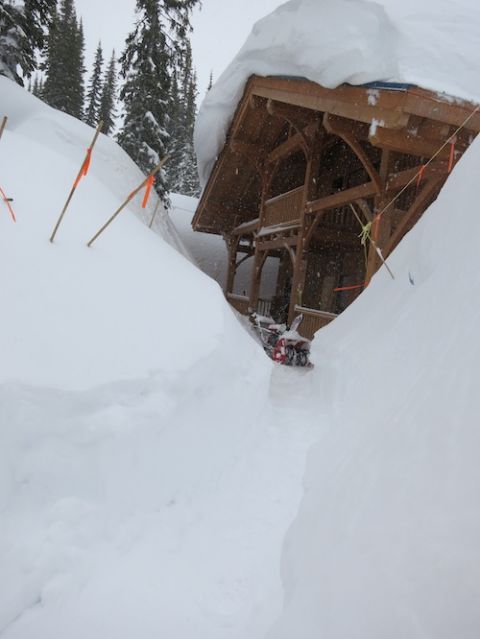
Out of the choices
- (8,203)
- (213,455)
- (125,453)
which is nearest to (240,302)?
(8,203)

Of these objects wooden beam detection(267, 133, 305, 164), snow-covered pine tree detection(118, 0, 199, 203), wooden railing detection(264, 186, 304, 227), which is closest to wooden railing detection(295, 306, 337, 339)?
wooden railing detection(264, 186, 304, 227)

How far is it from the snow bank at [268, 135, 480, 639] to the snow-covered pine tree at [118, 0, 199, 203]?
13.0 meters

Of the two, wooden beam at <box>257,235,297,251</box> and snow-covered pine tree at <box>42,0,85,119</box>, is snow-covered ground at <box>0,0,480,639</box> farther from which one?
snow-covered pine tree at <box>42,0,85,119</box>

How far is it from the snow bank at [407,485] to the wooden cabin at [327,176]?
1558 mm

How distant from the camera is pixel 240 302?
→ 14.4m

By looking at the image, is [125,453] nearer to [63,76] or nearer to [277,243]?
[277,243]

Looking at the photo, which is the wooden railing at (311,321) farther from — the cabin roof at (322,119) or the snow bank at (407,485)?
the snow bank at (407,485)

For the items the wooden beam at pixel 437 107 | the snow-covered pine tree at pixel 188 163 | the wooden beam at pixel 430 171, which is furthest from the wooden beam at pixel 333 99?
the snow-covered pine tree at pixel 188 163

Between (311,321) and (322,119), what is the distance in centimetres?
442

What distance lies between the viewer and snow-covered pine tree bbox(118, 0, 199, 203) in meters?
14.7

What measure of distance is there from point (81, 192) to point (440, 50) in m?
5.15

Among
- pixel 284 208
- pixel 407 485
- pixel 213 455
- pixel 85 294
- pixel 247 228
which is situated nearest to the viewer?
pixel 407 485

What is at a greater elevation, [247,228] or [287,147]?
[287,147]

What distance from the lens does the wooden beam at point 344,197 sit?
7547 mm
